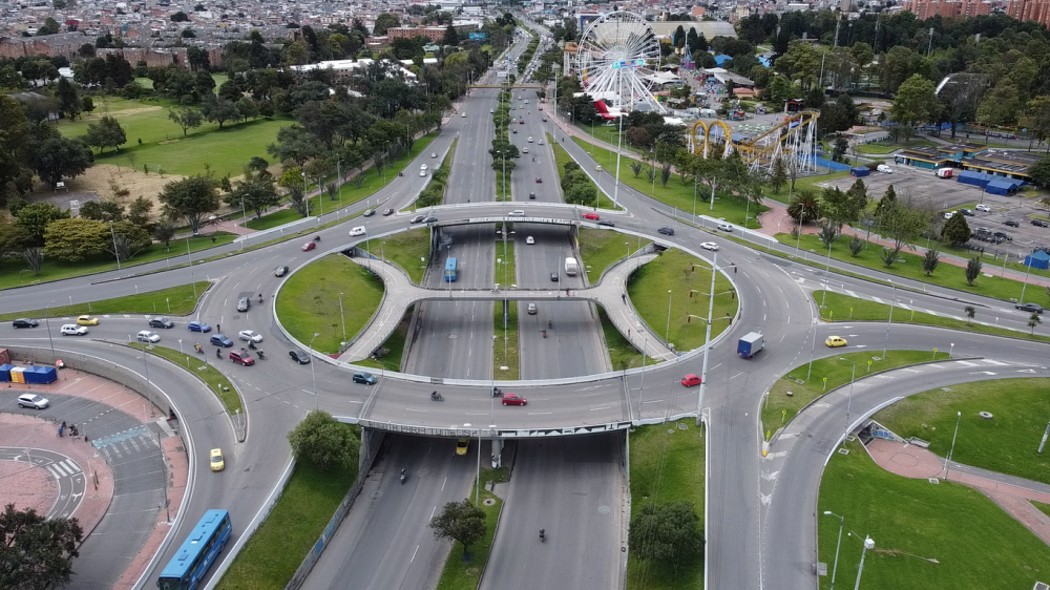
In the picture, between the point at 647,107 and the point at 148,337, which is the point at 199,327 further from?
the point at 647,107

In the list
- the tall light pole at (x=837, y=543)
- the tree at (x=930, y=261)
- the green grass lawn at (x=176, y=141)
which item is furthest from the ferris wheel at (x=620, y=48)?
the tall light pole at (x=837, y=543)

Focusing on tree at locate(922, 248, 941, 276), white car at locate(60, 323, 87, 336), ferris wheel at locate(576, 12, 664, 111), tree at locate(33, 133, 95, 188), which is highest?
ferris wheel at locate(576, 12, 664, 111)

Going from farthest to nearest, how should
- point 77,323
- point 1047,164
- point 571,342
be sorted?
point 1047,164, point 571,342, point 77,323

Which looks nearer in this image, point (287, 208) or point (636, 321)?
point (636, 321)

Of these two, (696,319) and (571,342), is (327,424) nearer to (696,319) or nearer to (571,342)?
(571,342)

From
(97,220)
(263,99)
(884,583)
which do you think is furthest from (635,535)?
(263,99)

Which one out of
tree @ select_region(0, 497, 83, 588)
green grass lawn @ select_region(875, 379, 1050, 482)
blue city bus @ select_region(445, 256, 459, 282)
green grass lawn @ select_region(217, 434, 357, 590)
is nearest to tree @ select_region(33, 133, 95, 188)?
blue city bus @ select_region(445, 256, 459, 282)

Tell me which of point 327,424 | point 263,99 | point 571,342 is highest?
point 263,99

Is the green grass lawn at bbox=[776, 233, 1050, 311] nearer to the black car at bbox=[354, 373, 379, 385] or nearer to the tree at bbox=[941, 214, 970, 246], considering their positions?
the tree at bbox=[941, 214, 970, 246]
